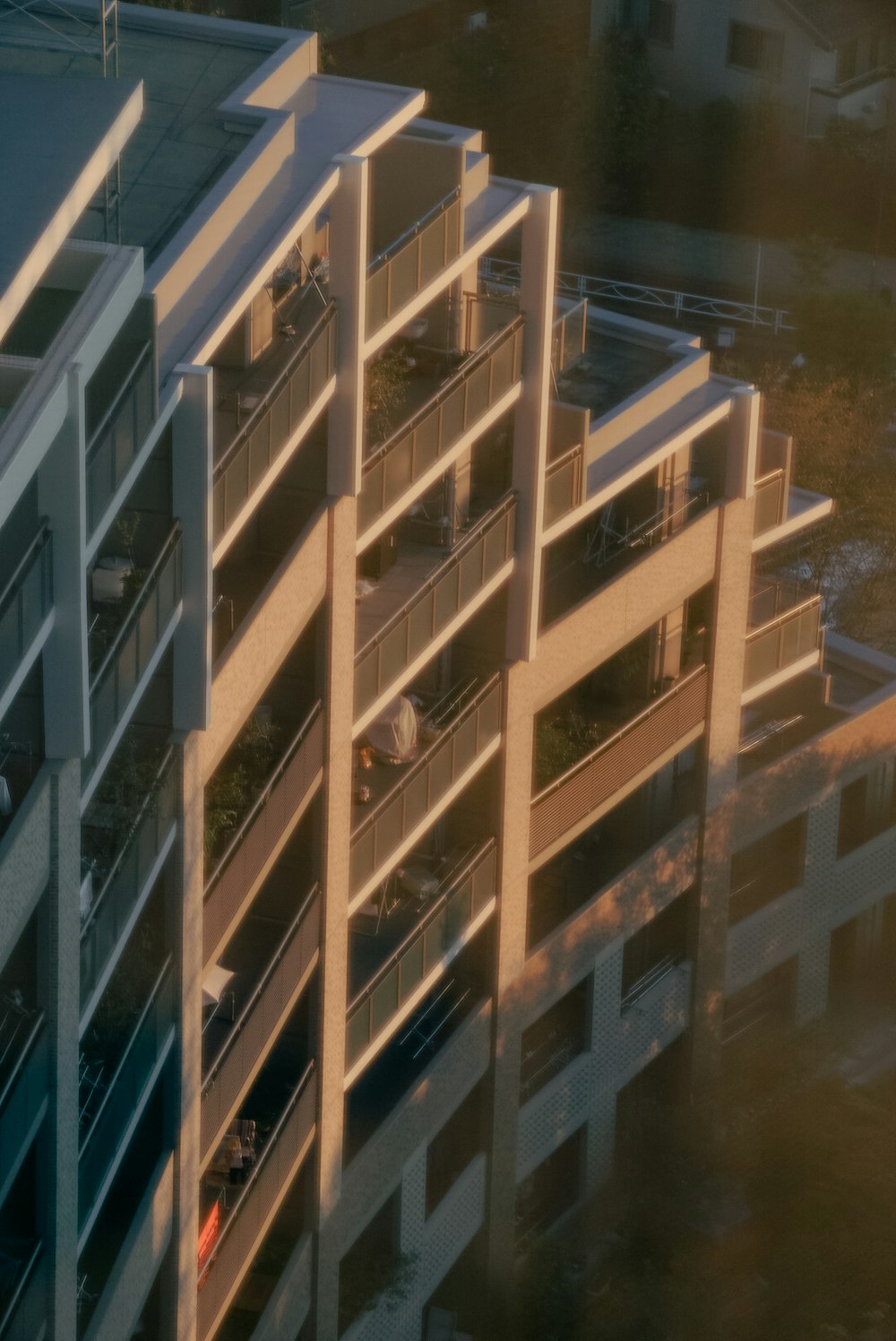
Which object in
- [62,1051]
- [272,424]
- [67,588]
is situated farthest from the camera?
[272,424]

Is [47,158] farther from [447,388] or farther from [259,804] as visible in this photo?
[447,388]

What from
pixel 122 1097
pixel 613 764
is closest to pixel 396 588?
pixel 613 764

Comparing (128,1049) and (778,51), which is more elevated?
(778,51)

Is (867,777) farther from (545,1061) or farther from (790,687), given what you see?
(545,1061)

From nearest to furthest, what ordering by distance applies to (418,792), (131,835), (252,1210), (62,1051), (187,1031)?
(62,1051), (131,835), (187,1031), (252,1210), (418,792)

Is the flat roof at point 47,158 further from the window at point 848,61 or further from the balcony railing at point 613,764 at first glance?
the window at point 848,61

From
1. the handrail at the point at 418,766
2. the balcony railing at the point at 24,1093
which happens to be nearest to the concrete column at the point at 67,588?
the balcony railing at the point at 24,1093
